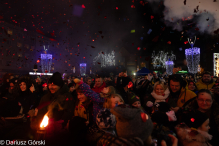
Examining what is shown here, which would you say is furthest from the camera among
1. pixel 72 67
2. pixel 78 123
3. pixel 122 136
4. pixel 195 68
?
pixel 72 67

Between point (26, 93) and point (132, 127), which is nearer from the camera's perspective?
point (132, 127)

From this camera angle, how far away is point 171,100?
3.51 metres

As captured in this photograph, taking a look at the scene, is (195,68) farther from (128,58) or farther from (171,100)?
(171,100)

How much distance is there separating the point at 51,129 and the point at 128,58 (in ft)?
162

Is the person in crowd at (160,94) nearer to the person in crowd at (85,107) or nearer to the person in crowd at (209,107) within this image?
the person in crowd at (209,107)

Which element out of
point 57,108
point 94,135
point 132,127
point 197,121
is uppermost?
point 132,127

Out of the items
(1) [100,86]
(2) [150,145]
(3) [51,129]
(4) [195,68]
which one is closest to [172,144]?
(2) [150,145]

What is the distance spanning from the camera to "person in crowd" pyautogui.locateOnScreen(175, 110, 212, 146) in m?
2.05

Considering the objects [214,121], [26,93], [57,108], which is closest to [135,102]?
[214,121]

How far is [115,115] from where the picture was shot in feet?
5.54

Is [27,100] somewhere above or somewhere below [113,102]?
below

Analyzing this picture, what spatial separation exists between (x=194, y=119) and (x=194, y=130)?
0.17m

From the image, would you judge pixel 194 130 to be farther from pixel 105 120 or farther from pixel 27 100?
pixel 27 100

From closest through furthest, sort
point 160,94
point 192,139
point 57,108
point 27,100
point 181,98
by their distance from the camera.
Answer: point 192,139 < point 160,94 < point 181,98 < point 57,108 < point 27,100
